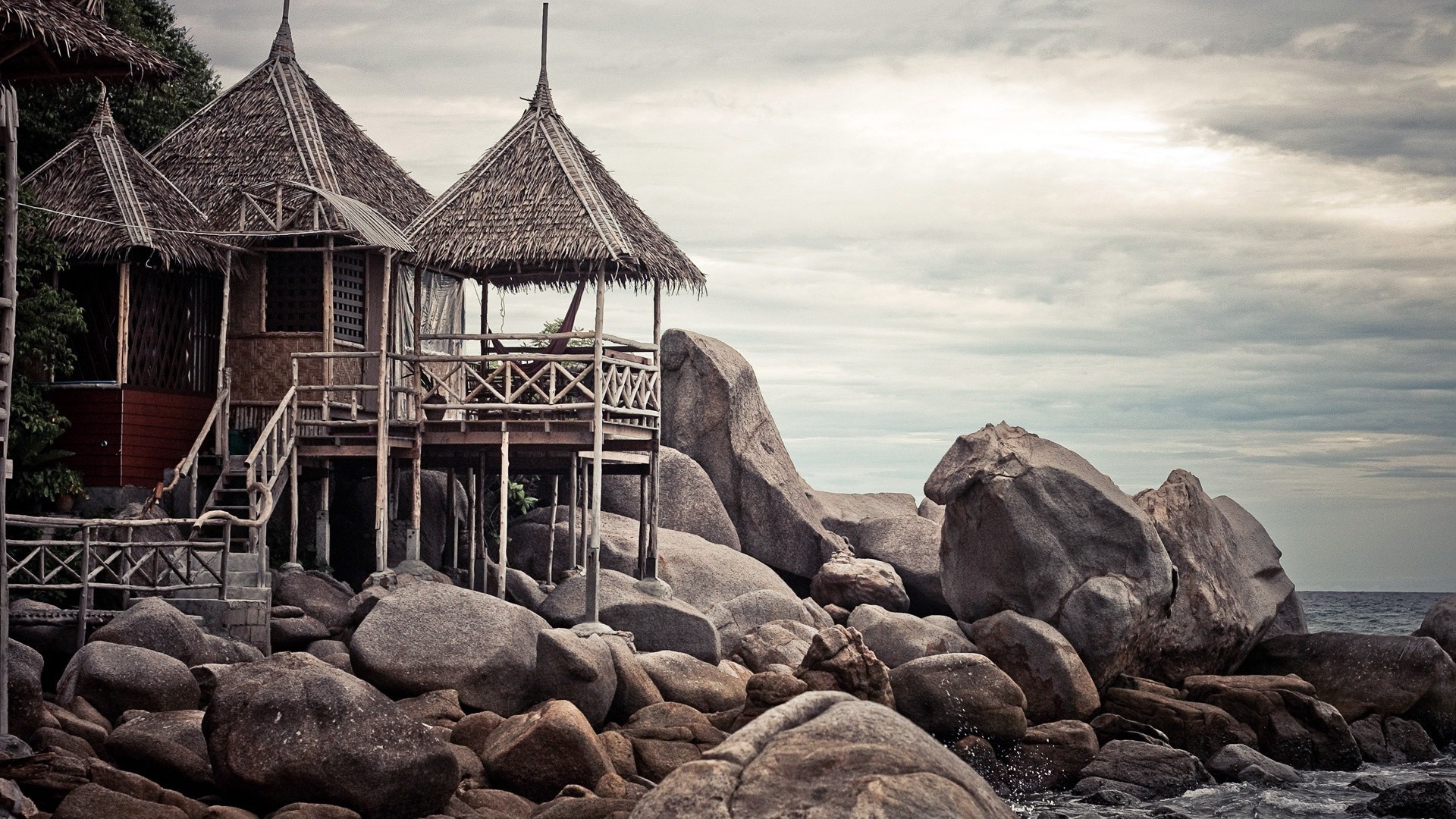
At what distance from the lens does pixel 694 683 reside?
17.7 meters

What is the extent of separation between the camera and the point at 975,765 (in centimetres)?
1719

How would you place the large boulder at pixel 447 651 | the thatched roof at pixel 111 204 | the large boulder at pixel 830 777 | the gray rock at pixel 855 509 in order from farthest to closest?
1. the gray rock at pixel 855 509
2. the thatched roof at pixel 111 204
3. the large boulder at pixel 447 651
4. the large boulder at pixel 830 777

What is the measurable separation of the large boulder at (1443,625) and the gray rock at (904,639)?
8024 mm

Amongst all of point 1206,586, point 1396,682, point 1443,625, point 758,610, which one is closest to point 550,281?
point 758,610

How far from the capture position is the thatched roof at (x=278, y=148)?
907 inches

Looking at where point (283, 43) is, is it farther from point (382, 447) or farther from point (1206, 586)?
point (1206, 586)

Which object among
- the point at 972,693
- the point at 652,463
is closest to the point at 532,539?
the point at 652,463

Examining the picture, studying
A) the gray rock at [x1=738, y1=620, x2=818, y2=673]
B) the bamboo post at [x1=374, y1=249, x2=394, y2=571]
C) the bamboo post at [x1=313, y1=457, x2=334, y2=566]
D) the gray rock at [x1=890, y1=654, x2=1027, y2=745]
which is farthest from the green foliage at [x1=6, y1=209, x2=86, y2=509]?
the gray rock at [x1=890, y1=654, x2=1027, y2=745]

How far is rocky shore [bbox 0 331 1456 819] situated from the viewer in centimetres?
1180

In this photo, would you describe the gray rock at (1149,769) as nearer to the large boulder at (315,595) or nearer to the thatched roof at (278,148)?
the large boulder at (315,595)

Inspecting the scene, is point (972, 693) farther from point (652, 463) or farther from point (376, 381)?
point (376, 381)

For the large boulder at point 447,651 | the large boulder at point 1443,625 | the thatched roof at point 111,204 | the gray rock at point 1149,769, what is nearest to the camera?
the large boulder at point 447,651

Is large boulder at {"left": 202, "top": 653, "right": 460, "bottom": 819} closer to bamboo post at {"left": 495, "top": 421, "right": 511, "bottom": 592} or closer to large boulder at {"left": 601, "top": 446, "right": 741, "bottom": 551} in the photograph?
bamboo post at {"left": 495, "top": 421, "right": 511, "bottom": 592}

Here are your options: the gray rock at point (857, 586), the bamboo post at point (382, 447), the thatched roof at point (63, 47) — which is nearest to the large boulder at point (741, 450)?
the gray rock at point (857, 586)
